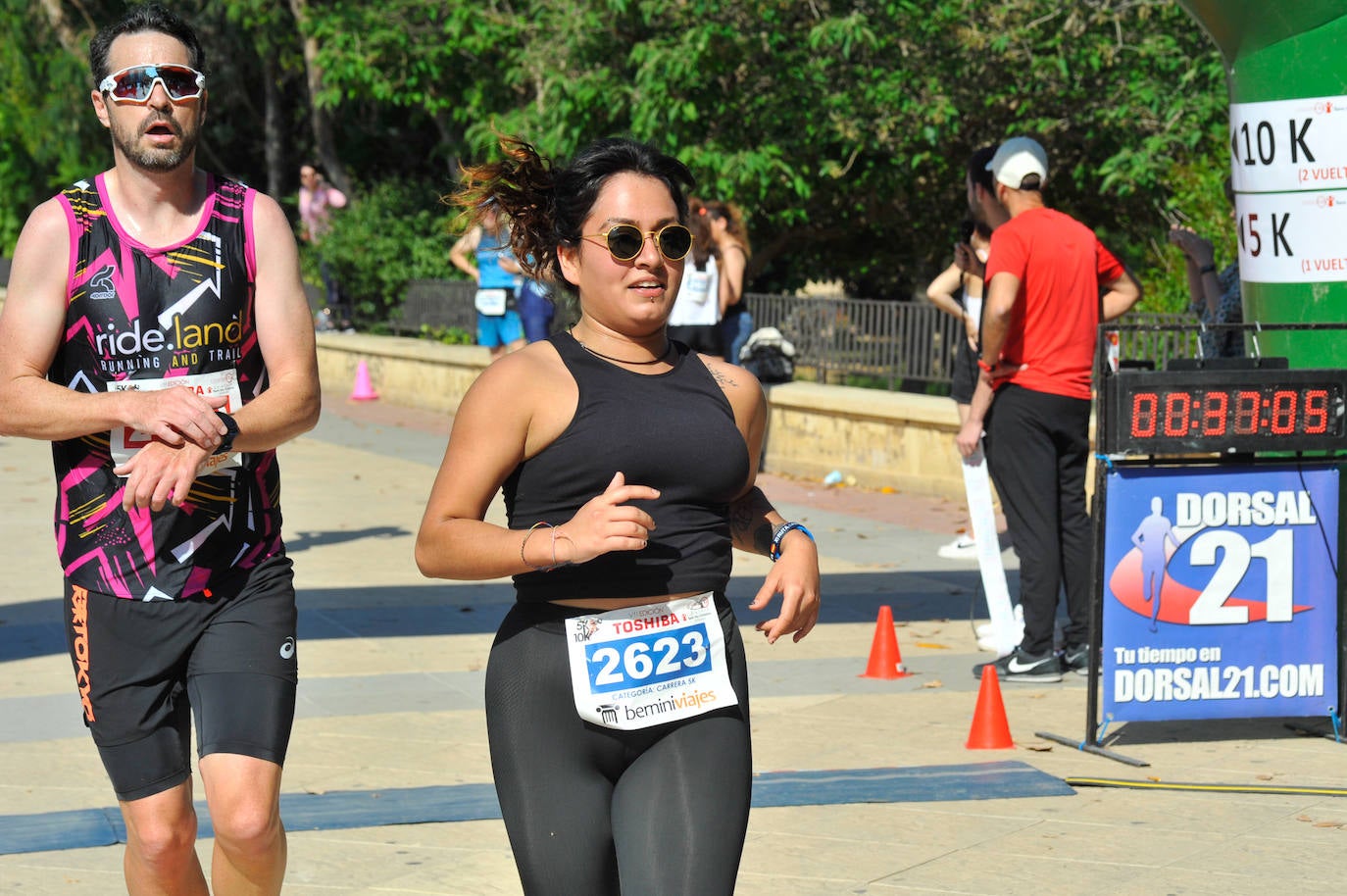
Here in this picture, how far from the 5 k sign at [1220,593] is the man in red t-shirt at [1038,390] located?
938 millimetres

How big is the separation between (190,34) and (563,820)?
1.82 m

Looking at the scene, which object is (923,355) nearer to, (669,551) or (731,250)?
(731,250)

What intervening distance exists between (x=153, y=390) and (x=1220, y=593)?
3900 mm

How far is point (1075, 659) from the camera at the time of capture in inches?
279

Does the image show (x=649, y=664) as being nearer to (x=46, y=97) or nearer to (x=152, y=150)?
(x=152, y=150)

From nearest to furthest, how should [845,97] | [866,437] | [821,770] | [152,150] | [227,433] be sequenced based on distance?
[227,433]
[152,150]
[821,770]
[866,437]
[845,97]

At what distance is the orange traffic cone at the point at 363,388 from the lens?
17688 mm

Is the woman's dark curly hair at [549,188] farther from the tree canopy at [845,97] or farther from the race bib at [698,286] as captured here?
the tree canopy at [845,97]

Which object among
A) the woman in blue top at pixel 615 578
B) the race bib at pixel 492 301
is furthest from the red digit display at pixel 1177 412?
the race bib at pixel 492 301

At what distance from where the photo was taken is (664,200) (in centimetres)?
321

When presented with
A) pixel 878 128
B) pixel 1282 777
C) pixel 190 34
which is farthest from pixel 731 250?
pixel 190 34

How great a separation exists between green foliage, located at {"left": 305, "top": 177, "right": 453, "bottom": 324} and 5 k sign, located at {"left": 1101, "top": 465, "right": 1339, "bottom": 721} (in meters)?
14.0

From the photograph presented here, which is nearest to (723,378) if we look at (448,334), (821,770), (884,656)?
(821,770)

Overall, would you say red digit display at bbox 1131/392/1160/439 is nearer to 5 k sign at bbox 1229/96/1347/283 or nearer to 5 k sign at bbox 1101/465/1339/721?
5 k sign at bbox 1101/465/1339/721
